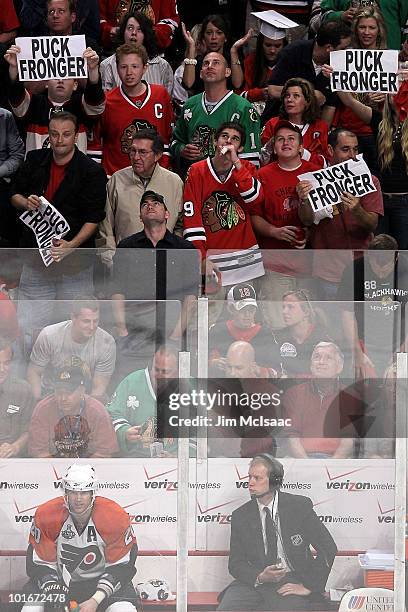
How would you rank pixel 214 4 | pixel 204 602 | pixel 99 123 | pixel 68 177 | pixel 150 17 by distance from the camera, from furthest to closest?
pixel 214 4, pixel 150 17, pixel 99 123, pixel 68 177, pixel 204 602

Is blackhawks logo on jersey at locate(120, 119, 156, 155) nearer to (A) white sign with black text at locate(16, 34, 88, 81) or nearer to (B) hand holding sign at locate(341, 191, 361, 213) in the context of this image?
(A) white sign with black text at locate(16, 34, 88, 81)

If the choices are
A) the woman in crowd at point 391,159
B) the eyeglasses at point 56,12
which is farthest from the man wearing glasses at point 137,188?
the eyeglasses at point 56,12

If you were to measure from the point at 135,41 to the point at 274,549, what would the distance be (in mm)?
4347

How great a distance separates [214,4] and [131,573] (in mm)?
5709

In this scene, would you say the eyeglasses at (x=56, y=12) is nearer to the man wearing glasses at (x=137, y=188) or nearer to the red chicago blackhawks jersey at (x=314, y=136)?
the man wearing glasses at (x=137, y=188)

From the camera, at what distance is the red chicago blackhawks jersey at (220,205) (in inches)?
352

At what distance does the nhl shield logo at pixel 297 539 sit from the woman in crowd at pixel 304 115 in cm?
310

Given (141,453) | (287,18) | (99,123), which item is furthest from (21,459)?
(287,18)

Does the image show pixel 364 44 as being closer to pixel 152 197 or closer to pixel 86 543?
pixel 152 197

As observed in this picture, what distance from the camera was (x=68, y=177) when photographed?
8.97 m

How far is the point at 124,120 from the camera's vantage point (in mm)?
9664

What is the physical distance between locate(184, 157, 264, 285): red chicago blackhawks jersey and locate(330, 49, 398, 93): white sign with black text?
2.49ft

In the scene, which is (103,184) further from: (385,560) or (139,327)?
(385,560)

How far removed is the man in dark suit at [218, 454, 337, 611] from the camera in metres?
6.94
